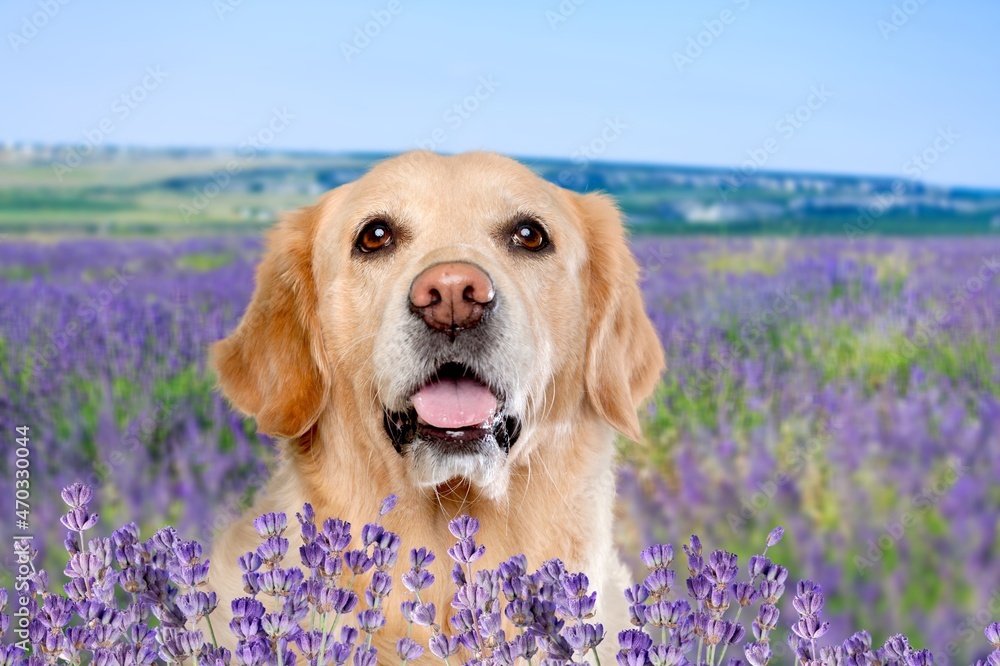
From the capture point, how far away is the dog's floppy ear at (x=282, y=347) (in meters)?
3.00

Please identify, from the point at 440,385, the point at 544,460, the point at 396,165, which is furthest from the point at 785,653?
the point at 396,165

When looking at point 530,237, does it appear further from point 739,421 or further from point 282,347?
point 739,421

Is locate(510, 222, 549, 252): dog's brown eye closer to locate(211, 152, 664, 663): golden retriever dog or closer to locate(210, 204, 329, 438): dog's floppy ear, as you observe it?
locate(211, 152, 664, 663): golden retriever dog

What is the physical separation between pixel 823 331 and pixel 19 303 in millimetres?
4511

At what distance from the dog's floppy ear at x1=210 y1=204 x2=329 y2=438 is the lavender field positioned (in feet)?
3.03

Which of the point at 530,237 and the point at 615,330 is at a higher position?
the point at 530,237

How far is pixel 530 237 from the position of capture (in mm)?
3059

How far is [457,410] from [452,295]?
35 centimetres

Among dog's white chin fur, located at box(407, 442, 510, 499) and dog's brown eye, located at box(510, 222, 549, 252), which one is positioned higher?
dog's brown eye, located at box(510, 222, 549, 252)

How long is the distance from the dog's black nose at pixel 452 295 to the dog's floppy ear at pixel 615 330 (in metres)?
0.76

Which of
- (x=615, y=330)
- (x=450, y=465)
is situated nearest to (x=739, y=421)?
(x=615, y=330)

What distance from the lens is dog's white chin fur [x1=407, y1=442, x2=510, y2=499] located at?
257 cm

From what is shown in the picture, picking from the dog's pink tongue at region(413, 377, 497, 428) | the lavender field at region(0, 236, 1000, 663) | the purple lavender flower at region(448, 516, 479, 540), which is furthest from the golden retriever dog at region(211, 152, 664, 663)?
the lavender field at region(0, 236, 1000, 663)

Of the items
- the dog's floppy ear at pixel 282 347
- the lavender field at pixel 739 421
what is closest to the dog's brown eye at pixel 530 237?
the dog's floppy ear at pixel 282 347
